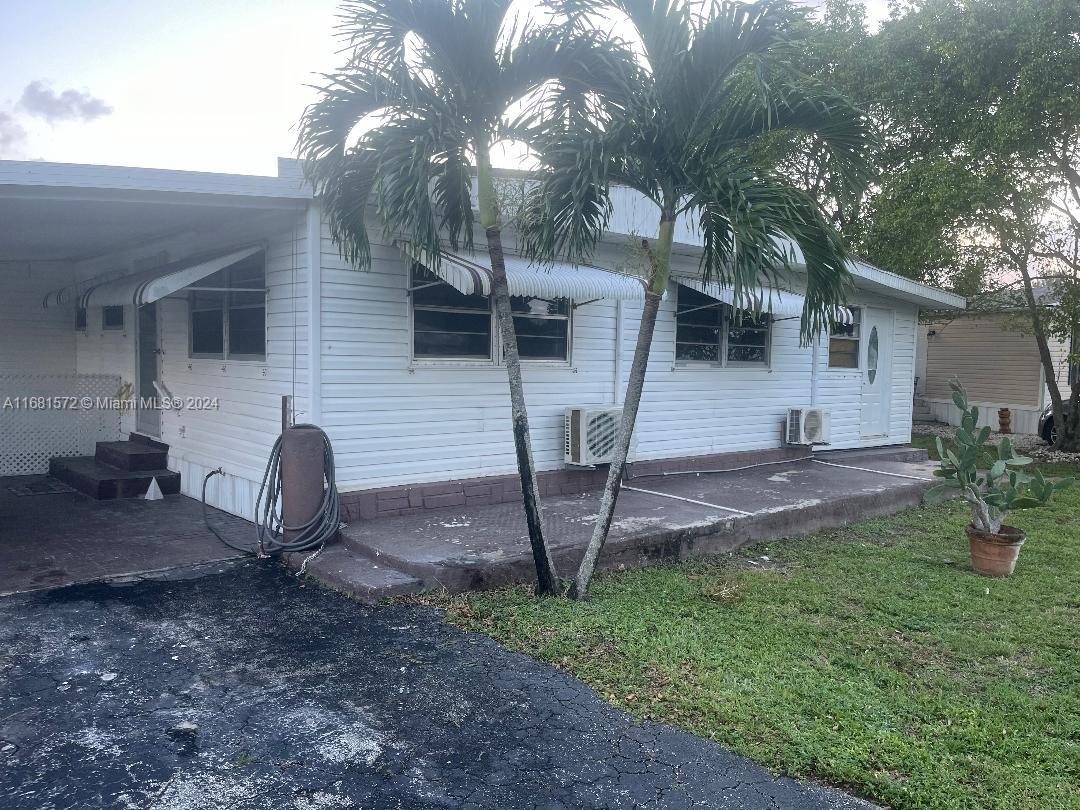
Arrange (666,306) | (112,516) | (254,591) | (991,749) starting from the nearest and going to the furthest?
1. (991,749)
2. (254,591)
3. (112,516)
4. (666,306)

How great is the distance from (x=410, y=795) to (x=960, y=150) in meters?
13.4

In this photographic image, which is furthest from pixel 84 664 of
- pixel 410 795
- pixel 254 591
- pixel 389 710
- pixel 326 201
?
pixel 326 201

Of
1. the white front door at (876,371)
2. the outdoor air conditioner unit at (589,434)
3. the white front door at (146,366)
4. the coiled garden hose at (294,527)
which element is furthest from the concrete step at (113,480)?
the white front door at (876,371)

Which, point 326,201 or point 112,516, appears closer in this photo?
point 326,201

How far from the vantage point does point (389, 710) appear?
3857 millimetres

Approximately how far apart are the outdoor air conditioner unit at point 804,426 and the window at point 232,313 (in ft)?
21.7

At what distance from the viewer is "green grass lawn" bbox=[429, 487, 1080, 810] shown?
344 cm

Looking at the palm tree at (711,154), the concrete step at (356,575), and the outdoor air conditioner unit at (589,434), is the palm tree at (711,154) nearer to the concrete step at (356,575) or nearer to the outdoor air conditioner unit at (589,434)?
the concrete step at (356,575)

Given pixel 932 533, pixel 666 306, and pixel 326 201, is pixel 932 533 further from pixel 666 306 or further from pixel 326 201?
pixel 326 201

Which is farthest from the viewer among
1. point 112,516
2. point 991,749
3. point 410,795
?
point 112,516

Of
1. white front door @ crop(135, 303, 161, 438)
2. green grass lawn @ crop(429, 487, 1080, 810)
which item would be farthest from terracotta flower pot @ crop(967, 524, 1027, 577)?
white front door @ crop(135, 303, 161, 438)

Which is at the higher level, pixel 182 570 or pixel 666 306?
pixel 666 306

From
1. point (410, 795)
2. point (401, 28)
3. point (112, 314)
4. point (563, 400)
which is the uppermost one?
point (401, 28)

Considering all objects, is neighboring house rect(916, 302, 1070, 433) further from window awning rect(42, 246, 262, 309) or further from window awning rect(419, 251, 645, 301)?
window awning rect(42, 246, 262, 309)
